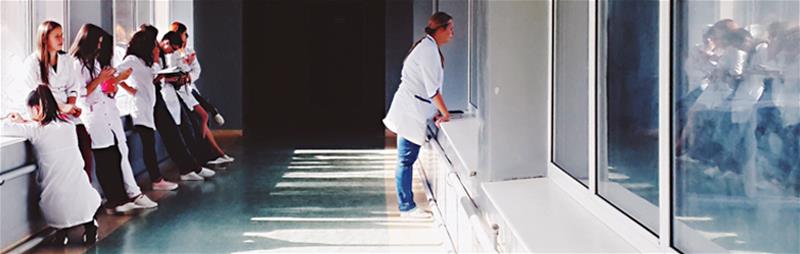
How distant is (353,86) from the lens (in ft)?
57.1

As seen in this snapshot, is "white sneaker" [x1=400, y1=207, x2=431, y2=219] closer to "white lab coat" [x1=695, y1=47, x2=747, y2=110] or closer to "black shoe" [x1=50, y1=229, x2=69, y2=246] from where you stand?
"black shoe" [x1=50, y1=229, x2=69, y2=246]

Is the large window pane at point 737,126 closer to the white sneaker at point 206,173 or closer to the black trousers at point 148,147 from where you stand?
the black trousers at point 148,147

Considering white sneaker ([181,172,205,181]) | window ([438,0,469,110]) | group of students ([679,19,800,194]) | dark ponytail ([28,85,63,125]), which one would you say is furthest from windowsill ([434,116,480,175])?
white sneaker ([181,172,205,181])

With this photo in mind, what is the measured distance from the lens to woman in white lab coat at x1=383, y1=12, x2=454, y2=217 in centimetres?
641

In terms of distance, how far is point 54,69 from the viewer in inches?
228

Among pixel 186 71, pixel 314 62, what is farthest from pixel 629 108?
pixel 314 62

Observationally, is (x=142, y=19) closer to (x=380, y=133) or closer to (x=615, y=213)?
(x=380, y=133)

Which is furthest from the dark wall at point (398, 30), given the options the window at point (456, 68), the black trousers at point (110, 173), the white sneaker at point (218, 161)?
the black trousers at point (110, 173)

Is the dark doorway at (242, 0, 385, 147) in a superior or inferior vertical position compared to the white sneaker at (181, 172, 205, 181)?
superior

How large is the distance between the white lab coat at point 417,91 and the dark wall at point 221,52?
789cm

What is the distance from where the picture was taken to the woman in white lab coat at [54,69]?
566cm

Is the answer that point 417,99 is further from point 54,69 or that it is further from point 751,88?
point 751,88

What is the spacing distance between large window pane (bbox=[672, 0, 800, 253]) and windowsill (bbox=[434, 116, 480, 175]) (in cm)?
211

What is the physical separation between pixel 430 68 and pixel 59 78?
246 cm
